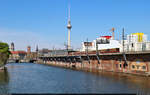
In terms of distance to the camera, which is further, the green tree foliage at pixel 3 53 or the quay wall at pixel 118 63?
the green tree foliage at pixel 3 53

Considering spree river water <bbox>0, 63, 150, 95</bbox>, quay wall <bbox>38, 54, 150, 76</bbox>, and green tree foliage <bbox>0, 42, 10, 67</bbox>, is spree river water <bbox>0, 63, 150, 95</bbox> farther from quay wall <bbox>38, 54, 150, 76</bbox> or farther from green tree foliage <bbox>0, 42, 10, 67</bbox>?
green tree foliage <bbox>0, 42, 10, 67</bbox>

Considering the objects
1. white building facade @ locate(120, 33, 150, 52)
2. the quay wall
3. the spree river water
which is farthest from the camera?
white building facade @ locate(120, 33, 150, 52)

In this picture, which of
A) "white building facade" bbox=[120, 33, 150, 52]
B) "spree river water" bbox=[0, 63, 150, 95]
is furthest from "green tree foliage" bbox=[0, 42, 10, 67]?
"white building facade" bbox=[120, 33, 150, 52]

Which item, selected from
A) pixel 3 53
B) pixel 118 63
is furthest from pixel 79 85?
pixel 3 53

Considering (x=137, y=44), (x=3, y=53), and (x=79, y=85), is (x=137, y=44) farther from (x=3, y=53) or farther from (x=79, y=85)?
(x=3, y=53)

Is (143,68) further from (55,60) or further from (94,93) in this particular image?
(55,60)

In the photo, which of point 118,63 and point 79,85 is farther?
point 118,63

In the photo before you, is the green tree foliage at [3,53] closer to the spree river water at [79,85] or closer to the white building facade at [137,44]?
the spree river water at [79,85]

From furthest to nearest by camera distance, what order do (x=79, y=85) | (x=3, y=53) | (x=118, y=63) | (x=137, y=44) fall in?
(x=3, y=53), (x=118, y=63), (x=137, y=44), (x=79, y=85)

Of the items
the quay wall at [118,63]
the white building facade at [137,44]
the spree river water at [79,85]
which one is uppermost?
the white building facade at [137,44]

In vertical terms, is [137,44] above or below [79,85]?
above

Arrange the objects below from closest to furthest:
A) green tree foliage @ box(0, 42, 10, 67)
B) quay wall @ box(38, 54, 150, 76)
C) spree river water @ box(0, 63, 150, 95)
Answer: spree river water @ box(0, 63, 150, 95), quay wall @ box(38, 54, 150, 76), green tree foliage @ box(0, 42, 10, 67)

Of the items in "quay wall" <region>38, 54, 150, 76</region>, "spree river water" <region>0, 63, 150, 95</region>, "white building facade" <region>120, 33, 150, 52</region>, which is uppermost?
"white building facade" <region>120, 33, 150, 52</region>

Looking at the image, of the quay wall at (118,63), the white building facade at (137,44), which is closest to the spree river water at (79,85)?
the quay wall at (118,63)
